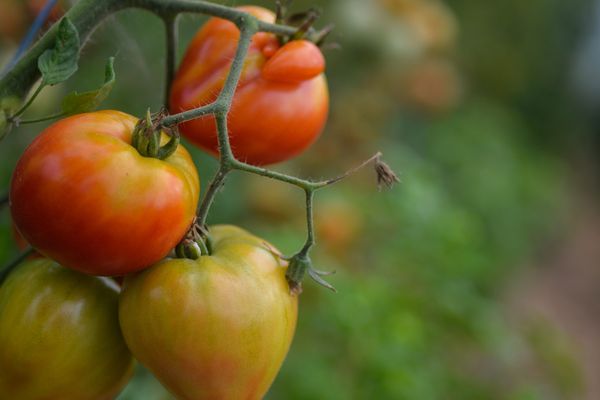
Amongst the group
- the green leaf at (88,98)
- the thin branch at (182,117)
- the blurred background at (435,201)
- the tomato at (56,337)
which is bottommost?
the blurred background at (435,201)

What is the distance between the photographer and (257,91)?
635 millimetres

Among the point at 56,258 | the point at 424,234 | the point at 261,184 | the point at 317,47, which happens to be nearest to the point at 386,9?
the point at 261,184

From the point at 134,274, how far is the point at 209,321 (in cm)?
7

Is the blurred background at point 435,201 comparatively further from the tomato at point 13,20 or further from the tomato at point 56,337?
the tomato at point 56,337

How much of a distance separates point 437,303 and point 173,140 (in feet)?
4.56

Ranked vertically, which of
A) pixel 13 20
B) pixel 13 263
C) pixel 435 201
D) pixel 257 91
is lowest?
pixel 435 201

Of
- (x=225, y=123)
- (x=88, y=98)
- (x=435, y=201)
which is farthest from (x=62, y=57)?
(x=435, y=201)

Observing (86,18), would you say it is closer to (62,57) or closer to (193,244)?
(62,57)

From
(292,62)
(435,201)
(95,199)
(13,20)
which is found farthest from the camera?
(435,201)

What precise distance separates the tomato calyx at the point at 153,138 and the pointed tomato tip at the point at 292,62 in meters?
0.12

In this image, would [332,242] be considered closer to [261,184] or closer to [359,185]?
[261,184]

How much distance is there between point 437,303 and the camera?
1.83 metres

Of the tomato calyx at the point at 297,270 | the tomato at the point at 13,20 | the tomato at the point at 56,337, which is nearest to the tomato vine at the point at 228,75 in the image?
the tomato calyx at the point at 297,270

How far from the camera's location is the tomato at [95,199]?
51 cm
